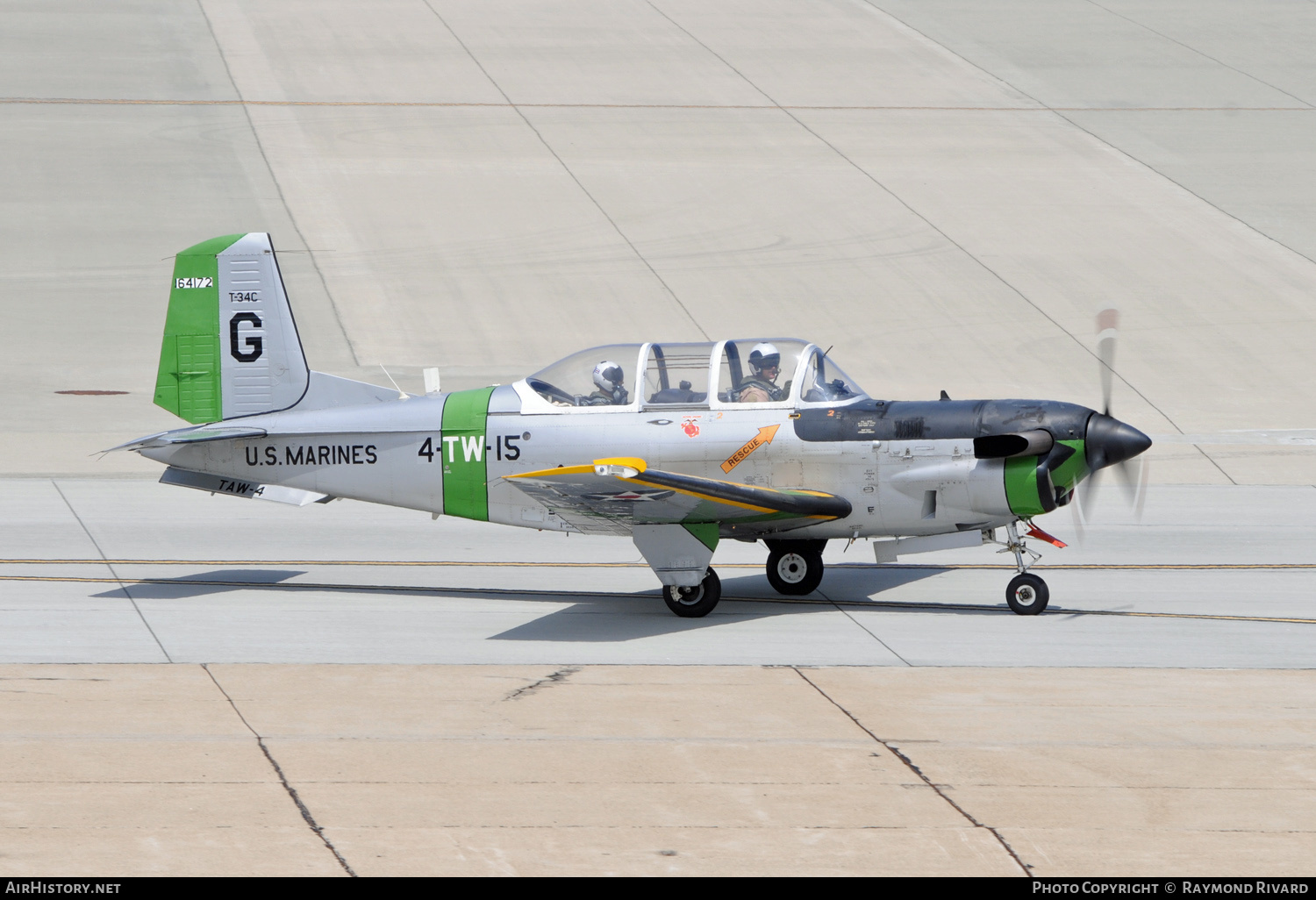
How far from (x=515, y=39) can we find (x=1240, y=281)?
21.1 meters

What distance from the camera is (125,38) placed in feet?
135

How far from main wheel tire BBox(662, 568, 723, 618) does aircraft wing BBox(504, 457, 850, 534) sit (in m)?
0.66

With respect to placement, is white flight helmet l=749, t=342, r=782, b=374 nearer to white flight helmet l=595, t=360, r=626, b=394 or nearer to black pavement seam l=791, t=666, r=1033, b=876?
white flight helmet l=595, t=360, r=626, b=394

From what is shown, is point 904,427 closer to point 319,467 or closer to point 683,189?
point 319,467

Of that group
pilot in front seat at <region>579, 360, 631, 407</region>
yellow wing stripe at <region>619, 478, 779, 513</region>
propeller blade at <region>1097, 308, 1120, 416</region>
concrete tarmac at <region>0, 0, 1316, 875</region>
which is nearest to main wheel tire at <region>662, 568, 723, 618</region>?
concrete tarmac at <region>0, 0, 1316, 875</region>

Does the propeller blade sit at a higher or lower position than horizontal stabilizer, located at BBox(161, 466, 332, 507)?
higher

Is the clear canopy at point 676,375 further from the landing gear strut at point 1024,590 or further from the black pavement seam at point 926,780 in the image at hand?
the black pavement seam at point 926,780

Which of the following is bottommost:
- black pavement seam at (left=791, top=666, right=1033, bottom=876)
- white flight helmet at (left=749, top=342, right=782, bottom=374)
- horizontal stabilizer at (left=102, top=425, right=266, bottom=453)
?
black pavement seam at (left=791, top=666, right=1033, bottom=876)

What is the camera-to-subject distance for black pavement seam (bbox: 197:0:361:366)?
26952 millimetres

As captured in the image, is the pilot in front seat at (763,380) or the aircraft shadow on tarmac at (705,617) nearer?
the aircraft shadow on tarmac at (705,617)

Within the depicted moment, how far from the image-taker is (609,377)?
46.6 ft

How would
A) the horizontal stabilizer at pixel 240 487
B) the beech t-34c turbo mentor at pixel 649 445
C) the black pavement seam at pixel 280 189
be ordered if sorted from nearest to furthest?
the beech t-34c turbo mentor at pixel 649 445
the horizontal stabilizer at pixel 240 487
the black pavement seam at pixel 280 189

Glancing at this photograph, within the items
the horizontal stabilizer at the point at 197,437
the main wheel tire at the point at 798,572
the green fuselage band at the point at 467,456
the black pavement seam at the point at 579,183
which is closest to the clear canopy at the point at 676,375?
the green fuselage band at the point at 467,456

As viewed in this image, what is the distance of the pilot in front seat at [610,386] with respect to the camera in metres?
14.2
